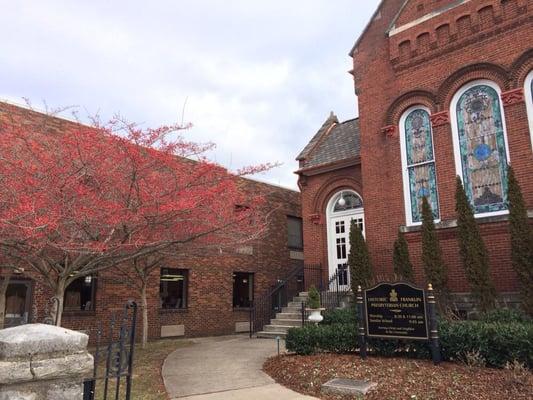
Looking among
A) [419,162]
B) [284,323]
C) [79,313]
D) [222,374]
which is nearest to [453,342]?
[222,374]

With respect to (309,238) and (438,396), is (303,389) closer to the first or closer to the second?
(438,396)

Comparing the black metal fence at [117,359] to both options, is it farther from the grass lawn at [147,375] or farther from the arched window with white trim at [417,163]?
the arched window with white trim at [417,163]

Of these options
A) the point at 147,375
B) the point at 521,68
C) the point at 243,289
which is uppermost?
the point at 521,68

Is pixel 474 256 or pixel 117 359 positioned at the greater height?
pixel 474 256

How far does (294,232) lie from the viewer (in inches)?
816

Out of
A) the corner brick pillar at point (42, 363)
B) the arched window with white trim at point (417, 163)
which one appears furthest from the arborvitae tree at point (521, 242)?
the corner brick pillar at point (42, 363)

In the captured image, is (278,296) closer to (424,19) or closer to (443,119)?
(443,119)

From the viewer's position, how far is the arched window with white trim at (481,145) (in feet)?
37.0

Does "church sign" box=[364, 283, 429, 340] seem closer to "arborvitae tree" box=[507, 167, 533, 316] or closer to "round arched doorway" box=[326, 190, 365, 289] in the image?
"arborvitae tree" box=[507, 167, 533, 316]

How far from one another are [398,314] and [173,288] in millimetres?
9706

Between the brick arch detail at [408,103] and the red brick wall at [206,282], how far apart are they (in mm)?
5167

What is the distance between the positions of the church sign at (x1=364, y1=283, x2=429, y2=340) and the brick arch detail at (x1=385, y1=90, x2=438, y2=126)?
633 centimetres

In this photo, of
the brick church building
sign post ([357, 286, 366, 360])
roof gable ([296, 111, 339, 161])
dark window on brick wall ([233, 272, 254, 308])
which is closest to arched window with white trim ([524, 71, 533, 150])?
the brick church building

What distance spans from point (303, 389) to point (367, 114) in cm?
935
